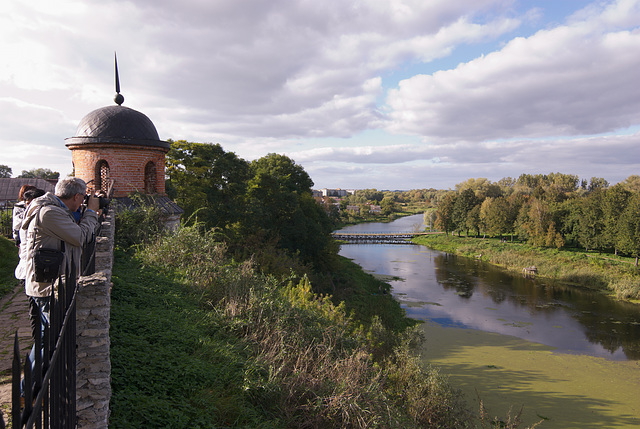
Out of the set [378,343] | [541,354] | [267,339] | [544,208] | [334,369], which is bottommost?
[541,354]

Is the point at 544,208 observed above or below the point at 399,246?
above

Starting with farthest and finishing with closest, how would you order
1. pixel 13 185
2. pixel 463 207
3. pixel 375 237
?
pixel 375 237 → pixel 463 207 → pixel 13 185

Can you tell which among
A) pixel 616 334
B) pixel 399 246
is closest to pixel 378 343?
pixel 616 334

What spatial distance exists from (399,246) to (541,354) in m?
40.4

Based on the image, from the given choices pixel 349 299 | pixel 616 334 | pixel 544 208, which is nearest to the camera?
pixel 616 334

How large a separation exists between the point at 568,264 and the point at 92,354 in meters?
41.4

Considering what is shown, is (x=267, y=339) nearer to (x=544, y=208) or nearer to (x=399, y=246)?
(x=544, y=208)

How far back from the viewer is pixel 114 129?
39.2ft

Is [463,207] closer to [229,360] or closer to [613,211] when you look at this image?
[613,211]

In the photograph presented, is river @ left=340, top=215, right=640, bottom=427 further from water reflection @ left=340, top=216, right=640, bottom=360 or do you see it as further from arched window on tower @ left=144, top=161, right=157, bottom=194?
arched window on tower @ left=144, top=161, right=157, bottom=194

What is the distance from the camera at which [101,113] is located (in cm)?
1226

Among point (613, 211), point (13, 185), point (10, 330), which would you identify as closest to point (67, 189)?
point (10, 330)

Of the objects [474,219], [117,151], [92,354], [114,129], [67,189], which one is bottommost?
[92,354]

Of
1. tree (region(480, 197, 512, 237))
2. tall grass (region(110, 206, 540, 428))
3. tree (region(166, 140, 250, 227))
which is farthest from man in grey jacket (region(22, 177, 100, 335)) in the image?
tree (region(480, 197, 512, 237))
